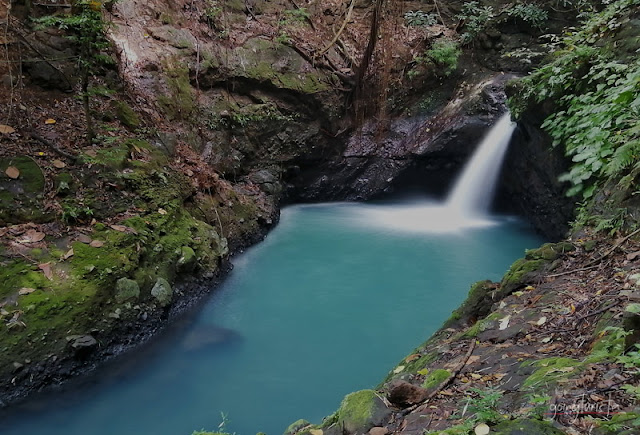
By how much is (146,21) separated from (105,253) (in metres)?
5.58

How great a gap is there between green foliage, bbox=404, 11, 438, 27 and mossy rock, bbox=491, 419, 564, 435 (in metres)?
11.3

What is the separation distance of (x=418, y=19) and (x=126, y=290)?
32.6 ft

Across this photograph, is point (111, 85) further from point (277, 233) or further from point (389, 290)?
point (389, 290)

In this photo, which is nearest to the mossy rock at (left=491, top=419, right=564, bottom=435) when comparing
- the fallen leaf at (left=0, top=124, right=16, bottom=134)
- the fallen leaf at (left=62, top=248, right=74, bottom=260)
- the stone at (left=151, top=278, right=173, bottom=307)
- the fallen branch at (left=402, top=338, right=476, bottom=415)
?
the fallen branch at (left=402, top=338, right=476, bottom=415)

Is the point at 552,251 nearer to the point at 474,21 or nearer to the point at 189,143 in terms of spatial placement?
the point at 189,143

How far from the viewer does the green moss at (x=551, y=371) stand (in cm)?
178

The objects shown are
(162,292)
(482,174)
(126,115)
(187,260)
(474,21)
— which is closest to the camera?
(162,292)

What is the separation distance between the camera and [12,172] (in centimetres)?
470

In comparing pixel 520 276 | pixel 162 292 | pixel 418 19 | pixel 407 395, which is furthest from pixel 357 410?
pixel 418 19

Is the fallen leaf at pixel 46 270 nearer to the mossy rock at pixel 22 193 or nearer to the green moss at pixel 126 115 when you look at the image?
the mossy rock at pixel 22 193

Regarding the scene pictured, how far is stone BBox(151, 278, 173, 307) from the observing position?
4898mm

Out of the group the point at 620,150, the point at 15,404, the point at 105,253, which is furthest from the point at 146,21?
the point at 620,150

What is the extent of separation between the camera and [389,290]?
6312 mm

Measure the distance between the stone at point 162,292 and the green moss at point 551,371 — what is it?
4059mm
